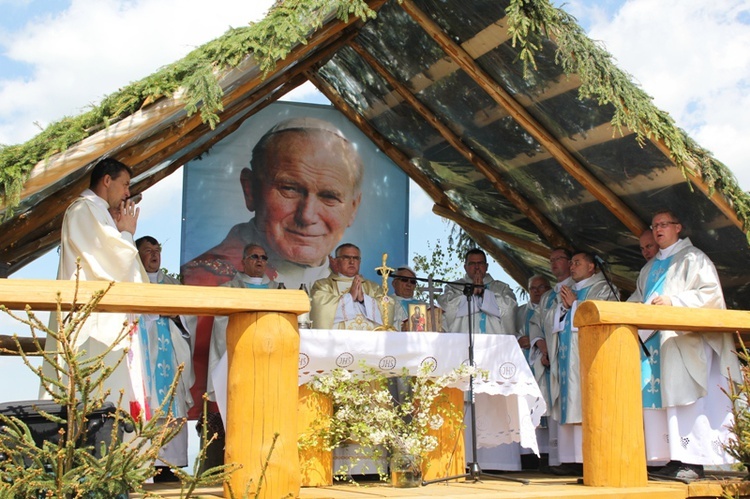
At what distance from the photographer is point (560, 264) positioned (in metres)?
9.33

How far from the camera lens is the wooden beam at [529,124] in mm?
8258

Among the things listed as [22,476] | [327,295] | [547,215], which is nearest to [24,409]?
[22,476]

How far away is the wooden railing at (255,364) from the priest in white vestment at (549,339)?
408 centimetres

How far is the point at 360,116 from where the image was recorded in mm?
10664

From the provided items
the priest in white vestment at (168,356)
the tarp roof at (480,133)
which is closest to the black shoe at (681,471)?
the tarp roof at (480,133)

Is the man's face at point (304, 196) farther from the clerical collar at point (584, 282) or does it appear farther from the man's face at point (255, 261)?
the clerical collar at point (584, 282)

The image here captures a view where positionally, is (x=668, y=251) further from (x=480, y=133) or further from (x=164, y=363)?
(x=164, y=363)

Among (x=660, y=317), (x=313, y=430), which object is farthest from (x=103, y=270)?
(x=660, y=317)

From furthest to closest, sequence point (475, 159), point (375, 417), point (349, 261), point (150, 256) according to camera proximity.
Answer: point (475, 159), point (349, 261), point (150, 256), point (375, 417)

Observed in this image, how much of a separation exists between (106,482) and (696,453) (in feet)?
15.2

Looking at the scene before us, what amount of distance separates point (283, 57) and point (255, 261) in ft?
11.4

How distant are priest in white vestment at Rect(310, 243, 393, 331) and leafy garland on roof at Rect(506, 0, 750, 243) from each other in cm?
252

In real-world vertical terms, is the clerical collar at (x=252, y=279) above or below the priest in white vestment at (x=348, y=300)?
above

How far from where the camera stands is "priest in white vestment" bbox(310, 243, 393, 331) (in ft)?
27.6
